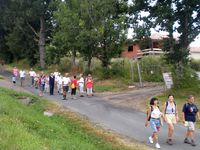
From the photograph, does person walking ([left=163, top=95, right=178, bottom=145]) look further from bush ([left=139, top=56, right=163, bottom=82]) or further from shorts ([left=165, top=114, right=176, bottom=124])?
bush ([left=139, top=56, right=163, bottom=82])

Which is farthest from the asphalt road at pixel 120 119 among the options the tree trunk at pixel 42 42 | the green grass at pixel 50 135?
the tree trunk at pixel 42 42

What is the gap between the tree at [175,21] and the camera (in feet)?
99.3

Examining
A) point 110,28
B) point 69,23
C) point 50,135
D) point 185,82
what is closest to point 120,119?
point 50,135

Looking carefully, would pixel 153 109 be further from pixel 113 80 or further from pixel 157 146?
pixel 113 80

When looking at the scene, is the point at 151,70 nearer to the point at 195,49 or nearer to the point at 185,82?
the point at 185,82

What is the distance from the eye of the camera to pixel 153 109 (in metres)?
15.6

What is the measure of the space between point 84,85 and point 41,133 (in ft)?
66.9

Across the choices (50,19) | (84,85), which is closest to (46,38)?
(50,19)

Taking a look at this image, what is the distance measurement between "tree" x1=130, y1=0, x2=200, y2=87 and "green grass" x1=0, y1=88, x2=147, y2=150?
39.4 ft

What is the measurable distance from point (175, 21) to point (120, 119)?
38.9 ft

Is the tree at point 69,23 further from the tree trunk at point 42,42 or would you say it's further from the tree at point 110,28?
the tree trunk at point 42,42

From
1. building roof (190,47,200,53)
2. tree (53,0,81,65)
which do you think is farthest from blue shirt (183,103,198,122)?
building roof (190,47,200,53)

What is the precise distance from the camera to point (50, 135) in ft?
47.7

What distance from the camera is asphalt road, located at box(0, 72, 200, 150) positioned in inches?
666
